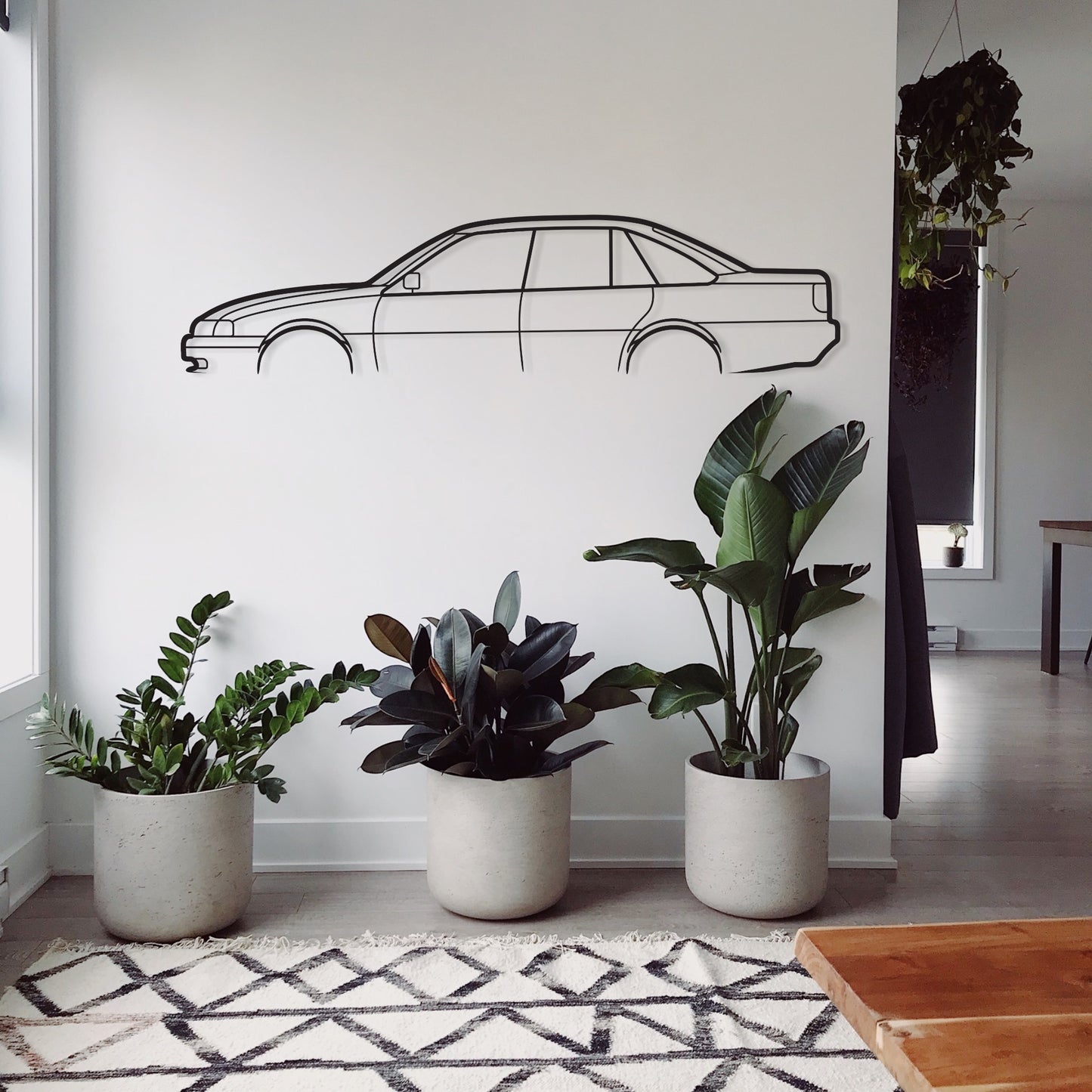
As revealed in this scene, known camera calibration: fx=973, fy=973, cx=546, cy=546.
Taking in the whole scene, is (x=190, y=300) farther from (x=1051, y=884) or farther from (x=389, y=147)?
(x=1051, y=884)

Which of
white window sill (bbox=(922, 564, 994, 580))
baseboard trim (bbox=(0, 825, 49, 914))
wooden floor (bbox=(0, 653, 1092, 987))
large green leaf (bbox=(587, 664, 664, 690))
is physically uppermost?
white window sill (bbox=(922, 564, 994, 580))

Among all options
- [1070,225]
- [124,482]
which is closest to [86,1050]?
[124,482]

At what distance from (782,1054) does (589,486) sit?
1.33 metres

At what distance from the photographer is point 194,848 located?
1992mm

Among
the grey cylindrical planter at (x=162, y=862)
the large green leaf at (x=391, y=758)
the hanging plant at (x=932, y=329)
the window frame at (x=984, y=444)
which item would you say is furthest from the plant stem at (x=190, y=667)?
the window frame at (x=984, y=444)

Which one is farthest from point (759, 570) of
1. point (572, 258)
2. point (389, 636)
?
point (572, 258)

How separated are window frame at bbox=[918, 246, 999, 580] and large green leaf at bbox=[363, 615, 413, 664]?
14.8 feet

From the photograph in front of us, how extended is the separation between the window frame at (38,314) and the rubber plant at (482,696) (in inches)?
32.8

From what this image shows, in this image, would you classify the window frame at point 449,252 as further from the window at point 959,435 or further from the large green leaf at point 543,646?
the window at point 959,435

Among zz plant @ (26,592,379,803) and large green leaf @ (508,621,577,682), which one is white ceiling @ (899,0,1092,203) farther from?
zz plant @ (26,592,379,803)

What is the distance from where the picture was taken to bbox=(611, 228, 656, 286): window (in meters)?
2.41

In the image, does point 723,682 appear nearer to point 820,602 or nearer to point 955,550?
point 820,602

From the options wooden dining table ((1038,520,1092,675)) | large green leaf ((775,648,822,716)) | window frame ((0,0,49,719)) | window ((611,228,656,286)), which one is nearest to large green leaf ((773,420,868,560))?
large green leaf ((775,648,822,716))

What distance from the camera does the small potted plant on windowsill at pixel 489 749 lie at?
2061mm
